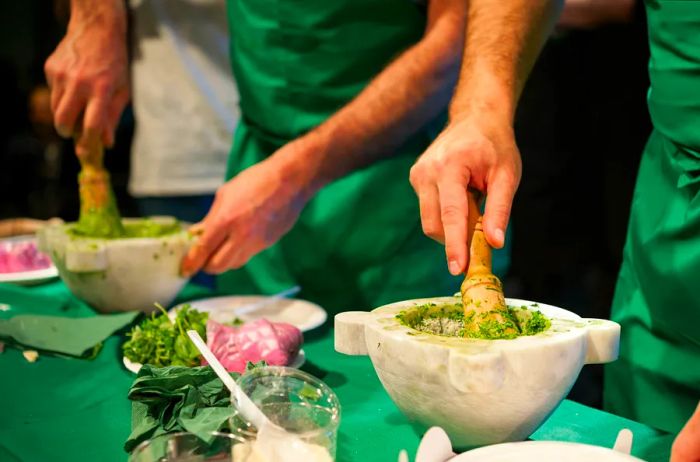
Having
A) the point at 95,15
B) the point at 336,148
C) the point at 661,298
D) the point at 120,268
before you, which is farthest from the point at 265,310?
the point at 95,15

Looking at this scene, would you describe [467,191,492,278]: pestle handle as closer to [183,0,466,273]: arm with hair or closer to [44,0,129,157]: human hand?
[183,0,466,273]: arm with hair

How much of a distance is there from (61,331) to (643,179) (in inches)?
47.1

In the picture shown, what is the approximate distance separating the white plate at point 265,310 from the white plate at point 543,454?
75cm

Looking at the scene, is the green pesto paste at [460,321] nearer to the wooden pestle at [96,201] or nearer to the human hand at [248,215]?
the human hand at [248,215]

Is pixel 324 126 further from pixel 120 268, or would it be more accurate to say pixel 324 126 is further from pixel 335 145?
pixel 120 268

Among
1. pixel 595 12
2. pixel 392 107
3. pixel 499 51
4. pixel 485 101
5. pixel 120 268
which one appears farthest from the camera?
pixel 595 12

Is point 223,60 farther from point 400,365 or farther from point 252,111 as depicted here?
point 400,365

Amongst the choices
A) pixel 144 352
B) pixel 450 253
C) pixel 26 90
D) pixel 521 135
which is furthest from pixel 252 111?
pixel 26 90

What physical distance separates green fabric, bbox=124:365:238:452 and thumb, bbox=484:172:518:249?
43cm

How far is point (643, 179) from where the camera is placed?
4.97ft

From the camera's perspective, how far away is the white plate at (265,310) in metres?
1.66

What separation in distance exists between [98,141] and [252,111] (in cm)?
44

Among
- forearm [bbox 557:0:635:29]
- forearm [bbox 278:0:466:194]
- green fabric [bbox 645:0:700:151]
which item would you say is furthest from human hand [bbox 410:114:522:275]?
forearm [bbox 557:0:635:29]

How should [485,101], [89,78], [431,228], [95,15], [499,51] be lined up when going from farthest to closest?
[95,15] < [89,78] < [499,51] < [485,101] < [431,228]
